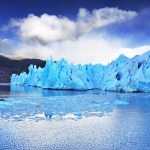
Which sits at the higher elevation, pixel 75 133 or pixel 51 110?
pixel 51 110

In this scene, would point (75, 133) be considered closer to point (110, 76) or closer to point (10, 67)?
point (110, 76)

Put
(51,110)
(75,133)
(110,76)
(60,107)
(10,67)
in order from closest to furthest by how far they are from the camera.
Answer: (75,133) → (51,110) → (60,107) → (110,76) → (10,67)

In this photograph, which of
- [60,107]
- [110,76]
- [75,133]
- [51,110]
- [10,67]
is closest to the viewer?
[75,133]

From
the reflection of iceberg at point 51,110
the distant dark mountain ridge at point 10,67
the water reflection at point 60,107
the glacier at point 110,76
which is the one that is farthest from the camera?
the distant dark mountain ridge at point 10,67

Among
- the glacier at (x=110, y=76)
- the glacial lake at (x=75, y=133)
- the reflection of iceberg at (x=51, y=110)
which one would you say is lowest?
the glacial lake at (x=75, y=133)

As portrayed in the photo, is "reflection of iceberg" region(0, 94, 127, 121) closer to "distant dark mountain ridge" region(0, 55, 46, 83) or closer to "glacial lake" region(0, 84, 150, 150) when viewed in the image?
"glacial lake" region(0, 84, 150, 150)

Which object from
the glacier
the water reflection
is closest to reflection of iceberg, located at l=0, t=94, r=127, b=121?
the water reflection

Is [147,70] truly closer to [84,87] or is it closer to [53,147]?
[84,87]

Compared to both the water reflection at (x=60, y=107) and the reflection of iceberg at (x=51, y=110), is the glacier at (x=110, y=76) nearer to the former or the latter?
the water reflection at (x=60, y=107)

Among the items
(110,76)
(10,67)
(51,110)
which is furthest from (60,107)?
(10,67)

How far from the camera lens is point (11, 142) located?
8.28m

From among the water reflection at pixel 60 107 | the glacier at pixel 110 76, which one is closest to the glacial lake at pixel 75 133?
the water reflection at pixel 60 107

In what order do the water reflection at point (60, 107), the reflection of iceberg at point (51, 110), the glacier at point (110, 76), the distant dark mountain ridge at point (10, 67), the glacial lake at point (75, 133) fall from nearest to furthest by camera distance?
the glacial lake at point (75, 133) → the reflection of iceberg at point (51, 110) → the water reflection at point (60, 107) → the glacier at point (110, 76) → the distant dark mountain ridge at point (10, 67)

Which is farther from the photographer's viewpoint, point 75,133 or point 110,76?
point 110,76
